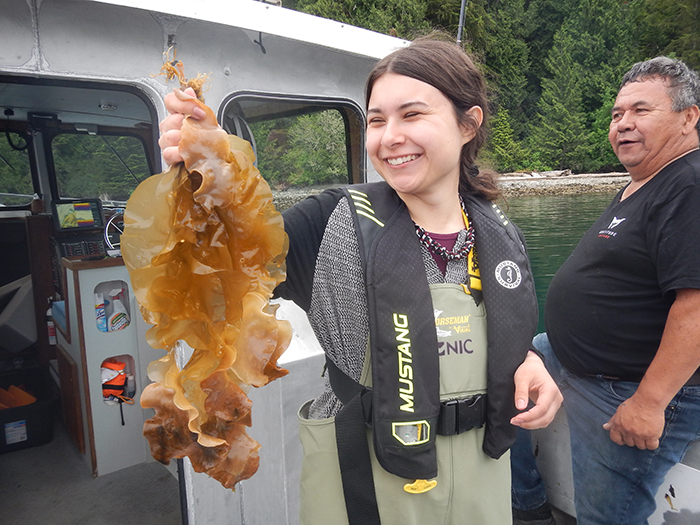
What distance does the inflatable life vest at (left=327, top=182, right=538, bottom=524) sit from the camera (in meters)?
1.21

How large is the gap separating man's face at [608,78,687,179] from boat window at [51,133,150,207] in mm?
4226

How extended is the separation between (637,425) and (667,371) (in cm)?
23

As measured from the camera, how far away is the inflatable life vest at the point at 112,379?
10.7 ft

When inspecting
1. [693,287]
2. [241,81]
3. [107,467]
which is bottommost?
[107,467]

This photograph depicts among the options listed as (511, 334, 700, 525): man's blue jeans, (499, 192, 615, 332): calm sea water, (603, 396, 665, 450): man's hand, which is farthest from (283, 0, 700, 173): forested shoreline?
(603, 396, 665, 450): man's hand

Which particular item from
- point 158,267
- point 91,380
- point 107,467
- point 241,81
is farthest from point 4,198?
point 158,267

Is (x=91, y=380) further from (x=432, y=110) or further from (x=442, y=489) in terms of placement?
(x=432, y=110)

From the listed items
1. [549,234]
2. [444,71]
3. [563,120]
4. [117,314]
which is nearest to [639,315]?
[444,71]

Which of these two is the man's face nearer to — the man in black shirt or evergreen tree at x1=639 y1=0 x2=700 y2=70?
the man in black shirt

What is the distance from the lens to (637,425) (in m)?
1.74

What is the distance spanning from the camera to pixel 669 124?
199cm

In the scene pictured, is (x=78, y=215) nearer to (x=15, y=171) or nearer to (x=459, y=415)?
(x=15, y=171)

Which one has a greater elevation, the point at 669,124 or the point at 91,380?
the point at 669,124

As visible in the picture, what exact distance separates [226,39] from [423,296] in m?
1.47
